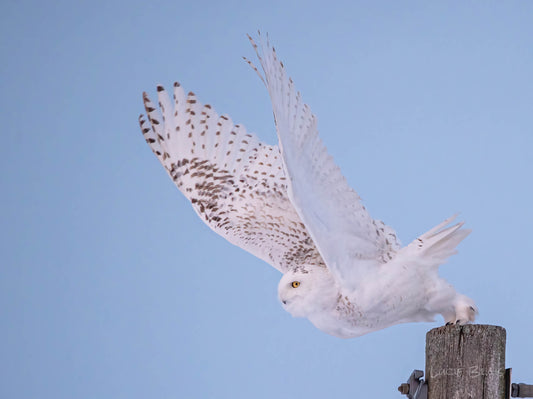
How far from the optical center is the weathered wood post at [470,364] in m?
3.03

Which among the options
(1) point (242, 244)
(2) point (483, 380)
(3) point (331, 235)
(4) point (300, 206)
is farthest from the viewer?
(1) point (242, 244)

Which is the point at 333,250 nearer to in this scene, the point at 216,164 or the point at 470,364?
the point at 470,364

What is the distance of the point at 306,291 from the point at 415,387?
0.81 meters

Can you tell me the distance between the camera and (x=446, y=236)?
12.8ft

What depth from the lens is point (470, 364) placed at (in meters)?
3.04

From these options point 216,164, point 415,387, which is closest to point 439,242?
Result: point 415,387

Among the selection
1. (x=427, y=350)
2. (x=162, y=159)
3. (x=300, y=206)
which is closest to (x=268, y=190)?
(x=162, y=159)

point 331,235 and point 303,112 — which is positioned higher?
point 303,112

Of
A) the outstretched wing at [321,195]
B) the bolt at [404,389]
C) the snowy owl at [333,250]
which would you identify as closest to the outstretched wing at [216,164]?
the snowy owl at [333,250]

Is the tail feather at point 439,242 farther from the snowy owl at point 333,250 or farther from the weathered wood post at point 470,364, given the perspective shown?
the weathered wood post at point 470,364

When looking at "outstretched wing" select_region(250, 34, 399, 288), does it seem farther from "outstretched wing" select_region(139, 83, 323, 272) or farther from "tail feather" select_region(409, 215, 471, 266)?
"outstretched wing" select_region(139, 83, 323, 272)

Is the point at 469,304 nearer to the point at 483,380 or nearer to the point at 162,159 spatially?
the point at 483,380

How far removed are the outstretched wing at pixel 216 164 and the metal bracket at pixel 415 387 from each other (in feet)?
5.24

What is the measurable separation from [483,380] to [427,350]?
0.24 meters
